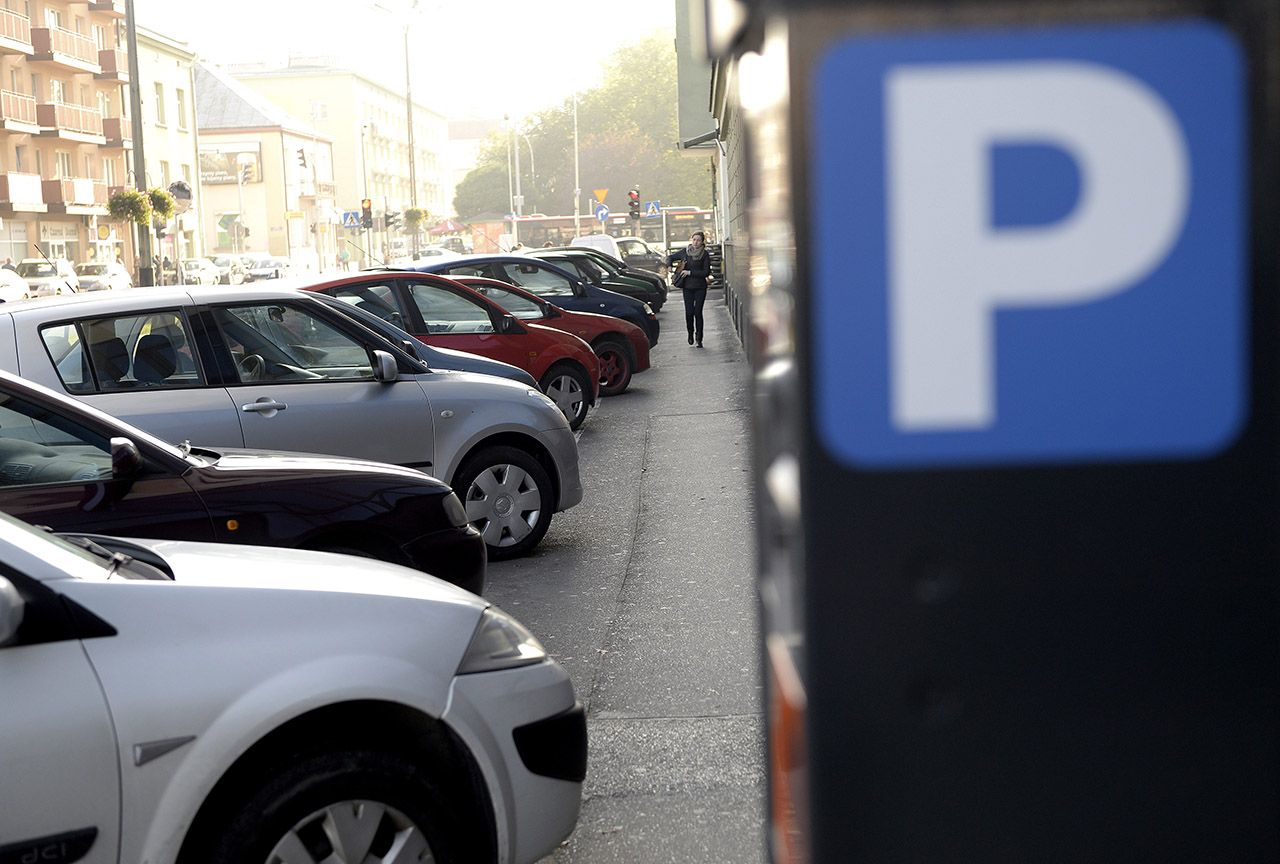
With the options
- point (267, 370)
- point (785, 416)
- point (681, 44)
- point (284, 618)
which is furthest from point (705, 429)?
point (681, 44)

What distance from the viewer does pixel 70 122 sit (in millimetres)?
60781

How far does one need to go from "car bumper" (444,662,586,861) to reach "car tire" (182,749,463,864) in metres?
0.13

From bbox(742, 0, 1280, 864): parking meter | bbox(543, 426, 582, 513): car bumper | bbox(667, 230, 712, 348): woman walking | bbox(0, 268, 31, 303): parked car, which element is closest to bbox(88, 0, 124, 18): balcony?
bbox(0, 268, 31, 303): parked car

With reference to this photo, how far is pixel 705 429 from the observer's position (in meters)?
13.8

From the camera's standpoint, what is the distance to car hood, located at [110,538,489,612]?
11.7 feet

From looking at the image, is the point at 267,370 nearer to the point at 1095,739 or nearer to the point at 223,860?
the point at 223,860

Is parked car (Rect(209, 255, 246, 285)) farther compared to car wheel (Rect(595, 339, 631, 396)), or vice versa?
parked car (Rect(209, 255, 246, 285))

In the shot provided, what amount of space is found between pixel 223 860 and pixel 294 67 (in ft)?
408

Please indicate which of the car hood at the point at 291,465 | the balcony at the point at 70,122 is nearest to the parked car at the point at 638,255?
the balcony at the point at 70,122

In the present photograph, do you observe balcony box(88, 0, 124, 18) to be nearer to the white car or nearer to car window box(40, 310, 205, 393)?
car window box(40, 310, 205, 393)

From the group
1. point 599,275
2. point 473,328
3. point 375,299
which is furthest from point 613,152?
point 375,299

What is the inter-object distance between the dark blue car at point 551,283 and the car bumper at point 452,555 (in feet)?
35.1

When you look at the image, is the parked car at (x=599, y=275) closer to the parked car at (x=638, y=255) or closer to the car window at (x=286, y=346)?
the car window at (x=286, y=346)

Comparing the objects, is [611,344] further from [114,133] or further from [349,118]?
[349,118]
